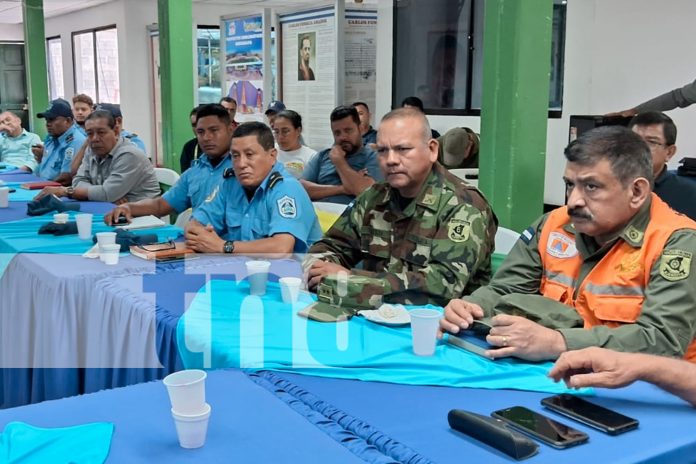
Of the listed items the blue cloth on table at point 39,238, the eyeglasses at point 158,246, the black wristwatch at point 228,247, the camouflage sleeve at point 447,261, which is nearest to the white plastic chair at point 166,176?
the blue cloth on table at point 39,238

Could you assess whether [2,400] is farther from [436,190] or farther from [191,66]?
[191,66]

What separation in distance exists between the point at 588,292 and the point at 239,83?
232 inches

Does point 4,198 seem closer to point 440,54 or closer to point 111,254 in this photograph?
point 111,254

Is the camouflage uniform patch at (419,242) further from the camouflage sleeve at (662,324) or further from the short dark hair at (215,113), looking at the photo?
the short dark hair at (215,113)

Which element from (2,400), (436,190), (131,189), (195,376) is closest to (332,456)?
(195,376)

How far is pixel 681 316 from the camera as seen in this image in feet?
5.47

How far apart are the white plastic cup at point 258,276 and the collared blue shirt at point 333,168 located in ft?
8.26

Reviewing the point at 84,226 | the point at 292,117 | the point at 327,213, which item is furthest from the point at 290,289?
the point at 292,117

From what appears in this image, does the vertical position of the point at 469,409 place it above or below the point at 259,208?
below

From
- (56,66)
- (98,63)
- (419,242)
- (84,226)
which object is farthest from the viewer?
(56,66)

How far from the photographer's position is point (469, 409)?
1.40 m

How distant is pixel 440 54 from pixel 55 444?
6624 millimetres

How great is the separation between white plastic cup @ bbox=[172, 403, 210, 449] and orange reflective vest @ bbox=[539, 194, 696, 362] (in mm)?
1088

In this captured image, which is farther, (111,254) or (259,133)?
(259,133)
